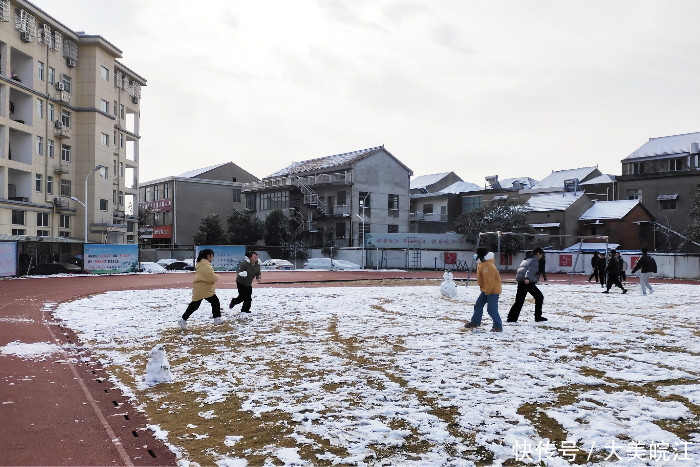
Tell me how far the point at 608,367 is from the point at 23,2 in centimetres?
4374

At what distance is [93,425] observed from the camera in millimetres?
5523

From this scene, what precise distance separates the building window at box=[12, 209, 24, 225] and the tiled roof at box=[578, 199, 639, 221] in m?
47.2

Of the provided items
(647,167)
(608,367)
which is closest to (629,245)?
(647,167)

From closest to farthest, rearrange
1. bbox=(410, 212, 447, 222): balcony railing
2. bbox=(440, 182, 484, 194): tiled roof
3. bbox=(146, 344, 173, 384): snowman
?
1. bbox=(146, 344, 173, 384): snowman
2. bbox=(410, 212, 447, 222): balcony railing
3. bbox=(440, 182, 484, 194): tiled roof

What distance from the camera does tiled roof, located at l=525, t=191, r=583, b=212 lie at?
53.6 meters

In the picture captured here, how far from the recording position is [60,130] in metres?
43.8

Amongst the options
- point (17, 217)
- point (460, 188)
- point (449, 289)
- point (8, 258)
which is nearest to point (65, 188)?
point (17, 217)

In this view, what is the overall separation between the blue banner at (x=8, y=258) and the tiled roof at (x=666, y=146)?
2190 inches

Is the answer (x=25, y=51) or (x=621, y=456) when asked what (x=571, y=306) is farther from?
(x=25, y=51)

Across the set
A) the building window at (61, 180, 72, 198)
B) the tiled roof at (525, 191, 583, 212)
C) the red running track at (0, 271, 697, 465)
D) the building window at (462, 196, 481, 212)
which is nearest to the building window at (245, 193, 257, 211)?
the building window at (61, 180, 72, 198)

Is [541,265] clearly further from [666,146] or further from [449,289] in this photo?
[666,146]

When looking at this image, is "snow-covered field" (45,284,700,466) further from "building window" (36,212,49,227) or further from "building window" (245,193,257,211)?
"building window" (245,193,257,211)

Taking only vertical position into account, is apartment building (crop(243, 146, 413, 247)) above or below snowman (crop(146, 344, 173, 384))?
above

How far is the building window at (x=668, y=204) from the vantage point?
54356mm
